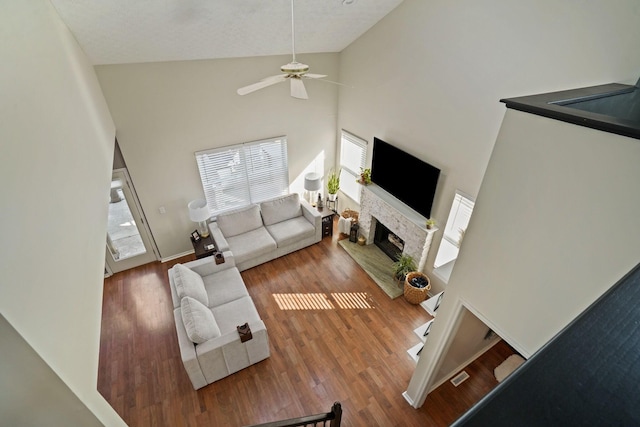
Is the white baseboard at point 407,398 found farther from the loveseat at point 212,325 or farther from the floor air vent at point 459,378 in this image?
the loveseat at point 212,325

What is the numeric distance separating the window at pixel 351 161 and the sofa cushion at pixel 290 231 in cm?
127

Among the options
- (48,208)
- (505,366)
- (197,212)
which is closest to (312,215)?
(197,212)

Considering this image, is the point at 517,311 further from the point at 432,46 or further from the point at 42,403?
the point at 432,46

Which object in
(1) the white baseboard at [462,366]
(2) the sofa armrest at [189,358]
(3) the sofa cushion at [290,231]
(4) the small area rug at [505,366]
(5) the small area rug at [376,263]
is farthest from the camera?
(3) the sofa cushion at [290,231]

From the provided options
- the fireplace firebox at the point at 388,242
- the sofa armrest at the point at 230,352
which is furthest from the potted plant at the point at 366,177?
the sofa armrest at the point at 230,352

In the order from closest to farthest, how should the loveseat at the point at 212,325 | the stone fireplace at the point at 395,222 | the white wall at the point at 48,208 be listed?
the white wall at the point at 48,208 → the loveseat at the point at 212,325 → the stone fireplace at the point at 395,222

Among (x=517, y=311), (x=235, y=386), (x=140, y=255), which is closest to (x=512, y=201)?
(x=517, y=311)

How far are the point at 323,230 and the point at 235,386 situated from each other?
343 centimetres

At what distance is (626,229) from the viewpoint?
172cm

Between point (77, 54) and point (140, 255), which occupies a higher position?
point (77, 54)

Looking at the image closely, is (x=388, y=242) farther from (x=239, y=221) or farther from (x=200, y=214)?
(x=200, y=214)

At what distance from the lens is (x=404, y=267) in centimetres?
537

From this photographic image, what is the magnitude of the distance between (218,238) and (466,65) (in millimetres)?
4710

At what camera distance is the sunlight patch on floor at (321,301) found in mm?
5172
